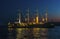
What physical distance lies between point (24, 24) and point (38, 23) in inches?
304

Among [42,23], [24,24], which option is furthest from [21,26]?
[42,23]

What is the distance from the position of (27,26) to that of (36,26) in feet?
15.9

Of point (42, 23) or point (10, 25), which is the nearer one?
point (42, 23)

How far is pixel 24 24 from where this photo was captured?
132 m

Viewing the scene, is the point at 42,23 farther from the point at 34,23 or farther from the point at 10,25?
the point at 10,25

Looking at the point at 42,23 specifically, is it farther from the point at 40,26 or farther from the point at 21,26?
the point at 21,26

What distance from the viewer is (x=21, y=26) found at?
135 metres

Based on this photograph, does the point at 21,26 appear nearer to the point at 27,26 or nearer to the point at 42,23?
the point at 27,26

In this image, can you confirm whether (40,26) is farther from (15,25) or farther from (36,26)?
(15,25)

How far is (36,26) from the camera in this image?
441 feet

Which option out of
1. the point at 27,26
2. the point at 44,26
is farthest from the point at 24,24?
the point at 44,26

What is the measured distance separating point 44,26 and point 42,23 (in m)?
3.73

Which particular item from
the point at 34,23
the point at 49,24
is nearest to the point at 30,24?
the point at 34,23

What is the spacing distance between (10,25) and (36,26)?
1533 cm
